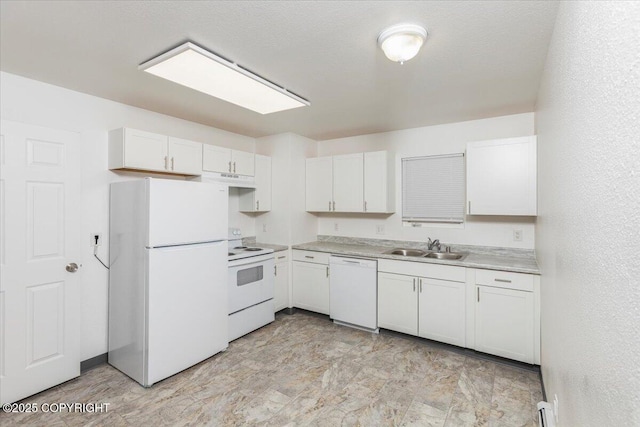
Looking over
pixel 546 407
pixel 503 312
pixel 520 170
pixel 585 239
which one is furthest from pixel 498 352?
pixel 585 239

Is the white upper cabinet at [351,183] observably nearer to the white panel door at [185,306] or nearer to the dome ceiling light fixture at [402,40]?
the white panel door at [185,306]

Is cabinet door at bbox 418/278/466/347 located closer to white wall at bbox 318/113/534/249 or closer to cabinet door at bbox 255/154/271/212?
white wall at bbox 318/113/534/249

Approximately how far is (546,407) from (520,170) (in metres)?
1.96

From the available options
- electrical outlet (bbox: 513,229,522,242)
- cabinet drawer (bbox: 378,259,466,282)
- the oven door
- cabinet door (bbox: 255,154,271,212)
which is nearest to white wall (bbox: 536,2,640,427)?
cabinet drawer (bbox: 378,259,466,282)

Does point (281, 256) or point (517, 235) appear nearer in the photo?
point (517, 235)

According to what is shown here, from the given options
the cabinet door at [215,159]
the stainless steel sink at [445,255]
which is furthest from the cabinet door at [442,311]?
the cabinet door at [215,159]

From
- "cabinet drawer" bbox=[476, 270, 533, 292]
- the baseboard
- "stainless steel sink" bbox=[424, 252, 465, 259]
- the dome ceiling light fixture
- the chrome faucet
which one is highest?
the dome ceiling light fixture

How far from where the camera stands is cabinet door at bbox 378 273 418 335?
3.24 metres

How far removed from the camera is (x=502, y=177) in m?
2.98

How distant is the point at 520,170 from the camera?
2887 mm

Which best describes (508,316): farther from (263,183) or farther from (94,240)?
(94,240)

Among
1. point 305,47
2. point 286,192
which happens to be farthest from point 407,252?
point 305,47

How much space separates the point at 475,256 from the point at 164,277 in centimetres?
304

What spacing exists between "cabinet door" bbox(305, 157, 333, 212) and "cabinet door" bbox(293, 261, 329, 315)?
0.80 meters
